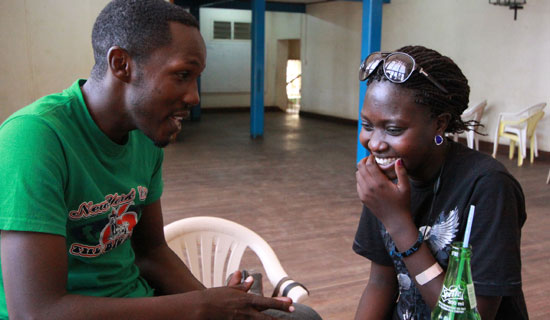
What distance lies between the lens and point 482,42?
875cm

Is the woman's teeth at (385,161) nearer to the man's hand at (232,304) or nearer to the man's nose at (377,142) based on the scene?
the man's nose at (377,142)

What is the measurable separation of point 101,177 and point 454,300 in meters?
0.92

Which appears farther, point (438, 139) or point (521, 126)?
point (521, 126)

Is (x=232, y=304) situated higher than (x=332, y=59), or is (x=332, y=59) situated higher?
(x=332, y=59)

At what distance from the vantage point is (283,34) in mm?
15250

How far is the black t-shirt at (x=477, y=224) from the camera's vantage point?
3.81ft

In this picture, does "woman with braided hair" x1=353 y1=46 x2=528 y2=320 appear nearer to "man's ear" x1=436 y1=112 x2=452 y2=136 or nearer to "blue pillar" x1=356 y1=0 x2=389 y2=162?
"man's ear" x1=436 y1=112 x2=452 y2=136

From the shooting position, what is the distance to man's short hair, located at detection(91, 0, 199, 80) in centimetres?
126

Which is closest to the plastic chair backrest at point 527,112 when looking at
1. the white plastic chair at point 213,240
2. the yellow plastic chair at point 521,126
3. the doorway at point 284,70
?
the yellow plastic chair at point 521,126

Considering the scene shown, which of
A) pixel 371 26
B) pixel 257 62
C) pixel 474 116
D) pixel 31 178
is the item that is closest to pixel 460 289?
pixel 31 178

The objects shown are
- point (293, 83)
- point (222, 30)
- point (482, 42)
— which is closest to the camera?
point (482, 42)

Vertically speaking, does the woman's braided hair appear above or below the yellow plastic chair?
above

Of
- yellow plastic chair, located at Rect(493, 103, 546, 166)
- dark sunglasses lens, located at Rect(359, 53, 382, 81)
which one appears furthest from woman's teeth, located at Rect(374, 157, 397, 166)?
yellow plastic chair, located at Rect(493, 103, 546, 166)

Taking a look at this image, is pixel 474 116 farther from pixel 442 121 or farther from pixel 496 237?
pixel 496 237
